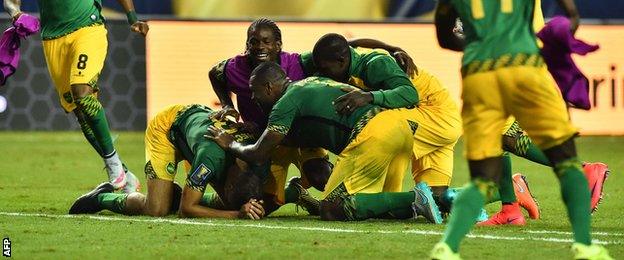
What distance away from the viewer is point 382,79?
360 inches

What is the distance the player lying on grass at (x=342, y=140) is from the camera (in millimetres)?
8766

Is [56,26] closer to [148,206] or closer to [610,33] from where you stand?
[148,206]

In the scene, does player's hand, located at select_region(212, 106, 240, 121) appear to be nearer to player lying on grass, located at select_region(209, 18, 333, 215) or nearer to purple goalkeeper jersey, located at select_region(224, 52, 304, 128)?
player lying on grass, located at select_region(209, 18, 333, 215)

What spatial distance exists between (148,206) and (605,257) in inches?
146

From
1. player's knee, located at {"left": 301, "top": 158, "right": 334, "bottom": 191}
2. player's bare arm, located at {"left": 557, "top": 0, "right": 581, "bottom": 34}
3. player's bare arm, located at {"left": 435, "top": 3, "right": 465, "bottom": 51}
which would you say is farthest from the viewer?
player's knee, located at {"left": 301, "top": 158, "right": 334, "bottom": 191}

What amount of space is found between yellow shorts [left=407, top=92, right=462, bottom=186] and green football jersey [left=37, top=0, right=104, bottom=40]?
2.64m

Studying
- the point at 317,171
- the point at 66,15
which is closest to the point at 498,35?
the point at 317,171

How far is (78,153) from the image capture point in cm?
1555

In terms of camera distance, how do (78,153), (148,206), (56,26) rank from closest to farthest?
(148,206) → (56,26) → (78,153)

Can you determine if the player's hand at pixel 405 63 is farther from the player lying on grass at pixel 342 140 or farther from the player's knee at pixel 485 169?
the player's knee at pixel 485 169

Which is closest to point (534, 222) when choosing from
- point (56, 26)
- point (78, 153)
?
point (56, 26)

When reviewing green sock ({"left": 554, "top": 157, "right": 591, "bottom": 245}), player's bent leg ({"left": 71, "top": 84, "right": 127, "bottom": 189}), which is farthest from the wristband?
green sock ({"left": 554, "top": 157, "right": 591, "bottom": 245})

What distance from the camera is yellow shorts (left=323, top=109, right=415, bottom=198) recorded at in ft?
29.0

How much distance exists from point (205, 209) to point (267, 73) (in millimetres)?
939
